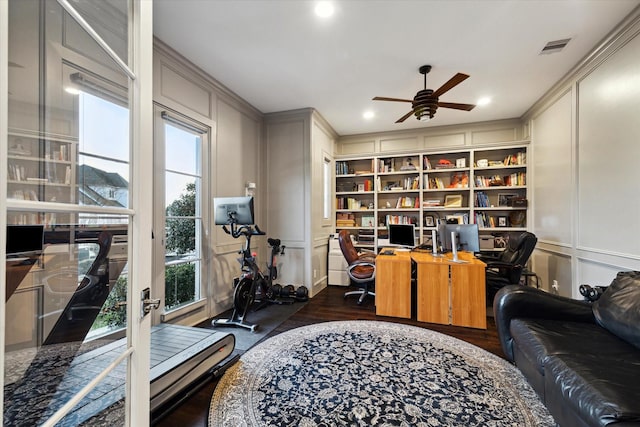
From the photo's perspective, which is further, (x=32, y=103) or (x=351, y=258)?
(x=351, y=258)

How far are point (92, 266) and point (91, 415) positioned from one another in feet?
1.64

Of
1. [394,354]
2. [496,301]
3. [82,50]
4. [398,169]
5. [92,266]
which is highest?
[398,169]

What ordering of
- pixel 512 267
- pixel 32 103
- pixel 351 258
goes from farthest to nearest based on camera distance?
pixel 351 258 → pixel 512 267 → pixel 32 103

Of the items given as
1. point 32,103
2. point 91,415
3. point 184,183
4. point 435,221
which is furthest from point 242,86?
point 435,221

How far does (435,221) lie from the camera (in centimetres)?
496

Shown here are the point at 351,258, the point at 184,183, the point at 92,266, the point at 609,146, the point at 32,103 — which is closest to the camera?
the point at 32,103

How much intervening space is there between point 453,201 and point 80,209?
16.9 ft

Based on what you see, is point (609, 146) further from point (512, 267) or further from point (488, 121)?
point (488, 121)

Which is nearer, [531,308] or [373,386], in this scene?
[373,386]

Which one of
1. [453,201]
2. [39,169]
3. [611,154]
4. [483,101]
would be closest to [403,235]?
[453,201]

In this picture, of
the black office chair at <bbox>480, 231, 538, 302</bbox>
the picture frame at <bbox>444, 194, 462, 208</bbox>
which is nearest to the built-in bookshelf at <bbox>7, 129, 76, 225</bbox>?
the black office chair at <bbox>480, 231, 538, 302</bbox>

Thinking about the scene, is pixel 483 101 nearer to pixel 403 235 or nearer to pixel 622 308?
pixel 403 235

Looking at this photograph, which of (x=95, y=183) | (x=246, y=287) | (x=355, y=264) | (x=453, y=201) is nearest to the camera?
(x=95, y=183)

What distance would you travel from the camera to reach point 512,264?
11.5 ft
